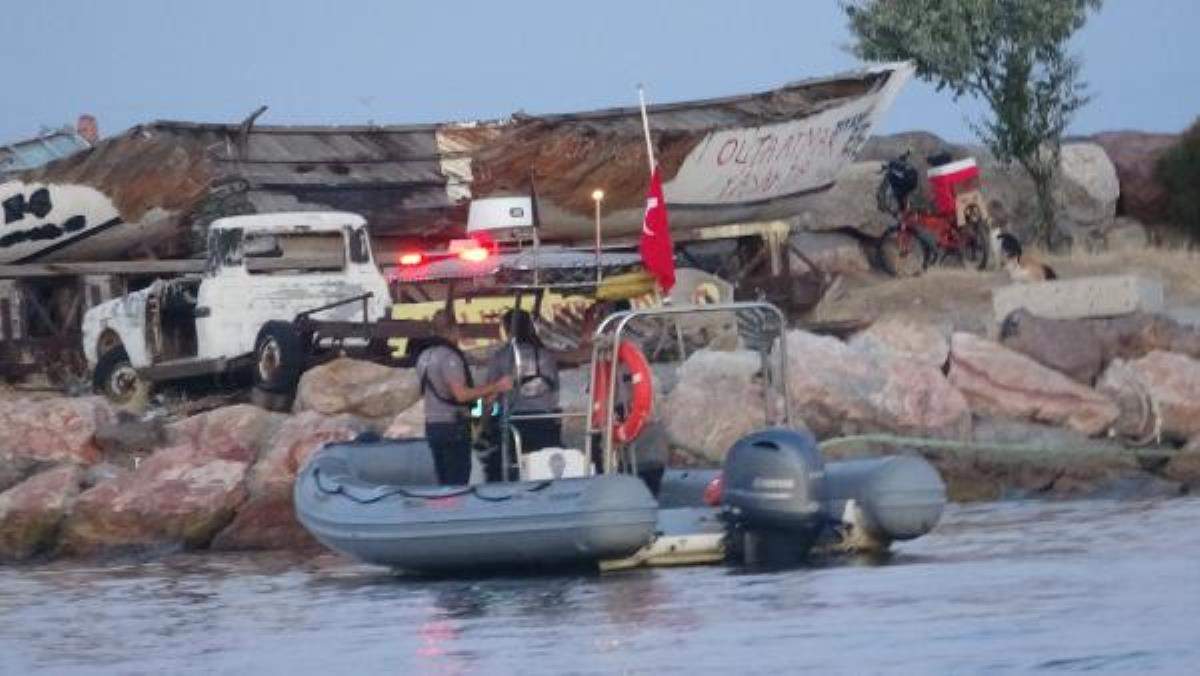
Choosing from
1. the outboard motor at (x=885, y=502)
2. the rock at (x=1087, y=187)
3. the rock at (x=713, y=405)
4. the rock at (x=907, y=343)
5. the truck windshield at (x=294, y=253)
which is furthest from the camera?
the rock at (x=1087, y=187)

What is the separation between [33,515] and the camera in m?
23.7

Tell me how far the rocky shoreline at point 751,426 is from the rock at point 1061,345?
0.06ft

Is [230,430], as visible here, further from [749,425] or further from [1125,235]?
[1125,235]

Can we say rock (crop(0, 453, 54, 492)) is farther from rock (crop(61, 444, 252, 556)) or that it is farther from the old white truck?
the old white truck

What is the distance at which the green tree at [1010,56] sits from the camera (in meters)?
35.1

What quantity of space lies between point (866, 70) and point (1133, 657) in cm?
2149

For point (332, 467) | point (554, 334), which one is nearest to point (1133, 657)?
point (332, 467)

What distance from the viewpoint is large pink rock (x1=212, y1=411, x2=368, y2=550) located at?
23219mm

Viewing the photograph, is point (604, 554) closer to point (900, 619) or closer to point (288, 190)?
point (900, 619)

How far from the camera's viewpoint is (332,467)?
64.6 feet

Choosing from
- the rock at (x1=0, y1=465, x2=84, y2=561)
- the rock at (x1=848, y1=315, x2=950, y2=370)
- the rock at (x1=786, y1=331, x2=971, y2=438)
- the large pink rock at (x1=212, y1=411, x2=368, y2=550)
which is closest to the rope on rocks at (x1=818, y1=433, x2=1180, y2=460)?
the rock at (x1=786, y1=331, x2=971, y2=438)

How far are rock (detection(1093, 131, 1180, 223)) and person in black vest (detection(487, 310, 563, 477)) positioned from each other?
18.3 meters

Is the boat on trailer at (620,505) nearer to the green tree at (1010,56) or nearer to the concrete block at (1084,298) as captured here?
the concrete block at (1084,298)

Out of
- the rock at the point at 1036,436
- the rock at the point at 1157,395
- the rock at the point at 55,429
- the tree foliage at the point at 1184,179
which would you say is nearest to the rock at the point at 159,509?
the rock at the point at 55,429
